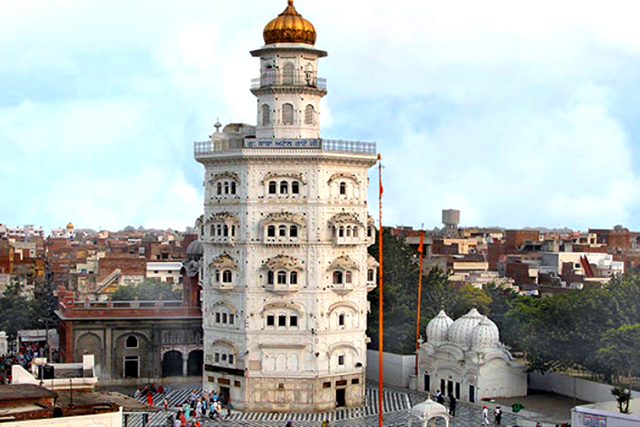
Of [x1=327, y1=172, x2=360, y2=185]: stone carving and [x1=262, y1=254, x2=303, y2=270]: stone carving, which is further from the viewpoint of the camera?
[x1=327, y1=172, x2=360, y2=185]: stone carving

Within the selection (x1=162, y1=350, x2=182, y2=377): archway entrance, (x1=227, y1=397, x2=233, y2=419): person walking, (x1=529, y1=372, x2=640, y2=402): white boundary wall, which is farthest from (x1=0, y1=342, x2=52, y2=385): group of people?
(x1=529, y1=372, x2=640, y2=402): white boundary wall

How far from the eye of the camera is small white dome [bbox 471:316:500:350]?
190 ft

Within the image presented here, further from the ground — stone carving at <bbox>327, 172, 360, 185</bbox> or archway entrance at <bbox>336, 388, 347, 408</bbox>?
stone carving at <bbox>327, 172, 360, 185</bbox>

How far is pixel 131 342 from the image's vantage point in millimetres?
66625

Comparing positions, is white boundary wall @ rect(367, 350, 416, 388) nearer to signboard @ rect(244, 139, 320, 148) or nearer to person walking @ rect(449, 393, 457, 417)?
person walking @ rect(449, 393, 457, 417)

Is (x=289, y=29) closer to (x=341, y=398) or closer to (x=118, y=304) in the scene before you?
(x=341, y=398)

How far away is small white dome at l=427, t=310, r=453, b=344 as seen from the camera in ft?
201

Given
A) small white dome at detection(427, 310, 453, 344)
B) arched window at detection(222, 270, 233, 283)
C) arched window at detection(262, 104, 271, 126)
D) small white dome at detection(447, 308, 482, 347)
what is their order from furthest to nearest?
small white dome at detection(427, 310, 453, 344) < small white dome at detection(447, 308, 482, 347) < arched window at detection(262, 104, 271, 126) < arched window at detection(222, 270, 233, 283)

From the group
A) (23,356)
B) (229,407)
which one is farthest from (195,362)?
(23,356)

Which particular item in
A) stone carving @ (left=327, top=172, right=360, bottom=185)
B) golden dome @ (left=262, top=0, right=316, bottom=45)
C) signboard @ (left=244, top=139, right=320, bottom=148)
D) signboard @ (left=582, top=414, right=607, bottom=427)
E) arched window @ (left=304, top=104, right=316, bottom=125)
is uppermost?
golden dome @ (left=262, top=0, right=316, bottom=45)

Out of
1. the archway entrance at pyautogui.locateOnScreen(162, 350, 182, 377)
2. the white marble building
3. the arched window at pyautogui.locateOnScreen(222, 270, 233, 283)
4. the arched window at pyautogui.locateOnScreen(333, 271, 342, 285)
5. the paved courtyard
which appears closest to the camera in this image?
the paved courtyard

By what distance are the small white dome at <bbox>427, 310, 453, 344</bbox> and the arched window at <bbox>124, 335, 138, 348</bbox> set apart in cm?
1802

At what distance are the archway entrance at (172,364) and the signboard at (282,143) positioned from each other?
666 inches

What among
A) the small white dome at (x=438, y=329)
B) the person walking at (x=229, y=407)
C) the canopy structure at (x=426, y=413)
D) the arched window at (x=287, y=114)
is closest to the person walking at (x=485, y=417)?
the canopy structure at (x=426, y=413)
